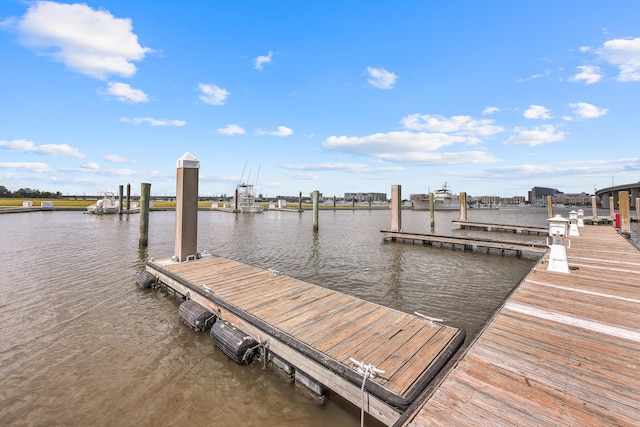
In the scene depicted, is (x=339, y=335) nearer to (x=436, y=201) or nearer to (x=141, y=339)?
(x=141, y=339)

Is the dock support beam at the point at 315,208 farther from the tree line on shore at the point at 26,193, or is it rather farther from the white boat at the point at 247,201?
the tree line on shore at the point at 26,193

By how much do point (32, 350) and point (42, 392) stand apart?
198cm

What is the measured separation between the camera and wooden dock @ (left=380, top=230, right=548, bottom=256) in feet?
57.0

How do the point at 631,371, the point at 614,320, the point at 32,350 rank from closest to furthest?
the point at 631,371 → the point at 614,320 → the point at 32,350

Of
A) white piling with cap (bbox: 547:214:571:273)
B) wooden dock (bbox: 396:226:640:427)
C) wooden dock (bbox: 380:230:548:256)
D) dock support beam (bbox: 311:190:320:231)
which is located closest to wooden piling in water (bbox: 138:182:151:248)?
dock support beam (bbox: 311:190:320:231)

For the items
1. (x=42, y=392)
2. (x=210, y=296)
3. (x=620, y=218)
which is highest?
(x=620, y=218)

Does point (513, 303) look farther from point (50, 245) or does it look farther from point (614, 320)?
point (50, 245)

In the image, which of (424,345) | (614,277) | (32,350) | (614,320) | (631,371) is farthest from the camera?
(614,277)

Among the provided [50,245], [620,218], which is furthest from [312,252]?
[620,218]

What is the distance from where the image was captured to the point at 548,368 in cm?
376

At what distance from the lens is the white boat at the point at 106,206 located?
1774 inches

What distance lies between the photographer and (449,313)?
8.51m

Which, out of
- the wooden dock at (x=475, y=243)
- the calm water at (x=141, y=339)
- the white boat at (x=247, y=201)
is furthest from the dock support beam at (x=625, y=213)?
the white boat at (x=247, y=201)

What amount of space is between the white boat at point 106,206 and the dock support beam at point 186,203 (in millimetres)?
45528
